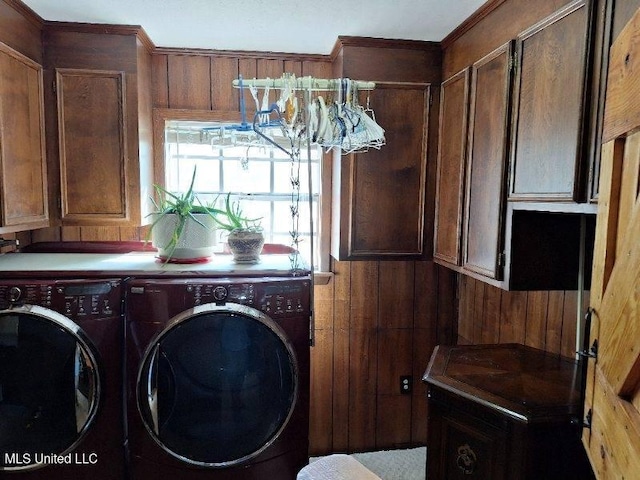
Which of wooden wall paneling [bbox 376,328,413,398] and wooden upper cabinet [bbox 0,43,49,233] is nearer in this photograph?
wooden upper cabinet [bbox 0,43,49,233]

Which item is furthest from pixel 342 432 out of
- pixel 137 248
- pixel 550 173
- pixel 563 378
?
pixel 550 173

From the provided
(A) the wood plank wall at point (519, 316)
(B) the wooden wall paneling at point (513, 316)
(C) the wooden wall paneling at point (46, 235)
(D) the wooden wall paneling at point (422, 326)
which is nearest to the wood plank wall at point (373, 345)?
(D) the wooden wall paneling at point (422, 326)

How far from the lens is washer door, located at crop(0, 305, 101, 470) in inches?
67.8

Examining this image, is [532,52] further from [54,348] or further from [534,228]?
[54,348]

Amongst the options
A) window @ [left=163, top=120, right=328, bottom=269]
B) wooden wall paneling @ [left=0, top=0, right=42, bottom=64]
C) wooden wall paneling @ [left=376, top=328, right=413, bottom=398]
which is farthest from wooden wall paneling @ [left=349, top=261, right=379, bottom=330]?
wooden wall paneling @ [left=0, top=0, right=42, bottom=64]

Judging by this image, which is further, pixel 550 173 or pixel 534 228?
pixel 534 228

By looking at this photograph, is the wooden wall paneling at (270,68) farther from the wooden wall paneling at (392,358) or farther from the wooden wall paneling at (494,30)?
the wooden wall paneling at (392,358)

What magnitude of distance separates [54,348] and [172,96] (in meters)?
1.40

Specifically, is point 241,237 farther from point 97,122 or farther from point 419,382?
point 419,382

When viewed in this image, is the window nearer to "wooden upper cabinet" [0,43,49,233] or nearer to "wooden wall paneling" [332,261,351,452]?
"wooden wall paneling" [332,261,351,452]

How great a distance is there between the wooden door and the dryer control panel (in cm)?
165

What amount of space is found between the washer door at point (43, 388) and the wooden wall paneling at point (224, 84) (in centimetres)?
135

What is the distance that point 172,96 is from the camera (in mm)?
2381

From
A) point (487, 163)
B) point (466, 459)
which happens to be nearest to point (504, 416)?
point (466, 459)
